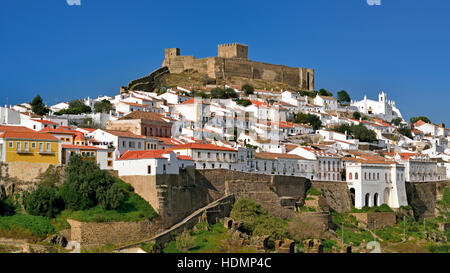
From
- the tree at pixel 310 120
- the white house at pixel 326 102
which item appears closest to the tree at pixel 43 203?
the tree at pixel 310 120

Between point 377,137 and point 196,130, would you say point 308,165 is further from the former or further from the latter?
point 377,137

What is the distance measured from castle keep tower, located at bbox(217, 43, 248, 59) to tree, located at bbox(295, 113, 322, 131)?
102 feet

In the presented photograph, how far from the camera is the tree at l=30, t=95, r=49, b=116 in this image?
6406 centimetres

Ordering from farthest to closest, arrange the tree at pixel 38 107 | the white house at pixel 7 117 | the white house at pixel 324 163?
the tree at pixel 38 107 → the white house at pixel 324 163 → the white house at pixel 7 117

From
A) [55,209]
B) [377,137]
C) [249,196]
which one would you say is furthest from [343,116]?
[55,209]

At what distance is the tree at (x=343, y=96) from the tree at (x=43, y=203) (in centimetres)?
7494

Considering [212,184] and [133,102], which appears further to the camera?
[133,102]

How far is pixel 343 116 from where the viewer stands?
92.1 metres

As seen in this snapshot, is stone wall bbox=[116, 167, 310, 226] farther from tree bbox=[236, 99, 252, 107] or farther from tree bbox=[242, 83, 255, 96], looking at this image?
tree bbox=[242, 83, 255, 96]

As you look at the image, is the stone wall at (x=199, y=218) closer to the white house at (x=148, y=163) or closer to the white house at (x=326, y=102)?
the white house at (x=148, y=163)

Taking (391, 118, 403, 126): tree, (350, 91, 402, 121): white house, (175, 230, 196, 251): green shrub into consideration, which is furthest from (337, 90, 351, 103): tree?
(175, 230, 196, 251): green shrub

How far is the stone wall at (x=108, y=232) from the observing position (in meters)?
36.9
